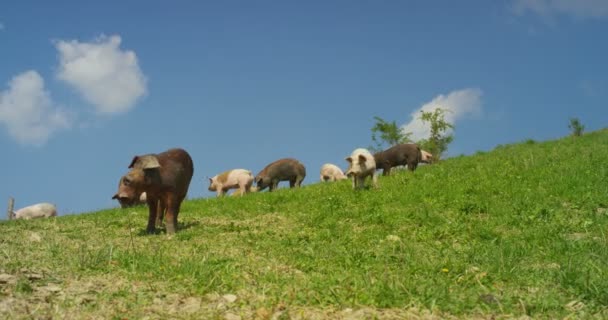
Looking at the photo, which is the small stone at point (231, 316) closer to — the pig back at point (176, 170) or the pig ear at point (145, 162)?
the pig ear at point (145, 162)

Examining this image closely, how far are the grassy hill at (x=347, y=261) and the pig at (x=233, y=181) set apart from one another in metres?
17.3

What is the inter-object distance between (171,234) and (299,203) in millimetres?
5813

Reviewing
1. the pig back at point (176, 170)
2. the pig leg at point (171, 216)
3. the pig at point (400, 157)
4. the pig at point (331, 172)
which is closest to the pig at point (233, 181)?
the pig at point (331, 172)

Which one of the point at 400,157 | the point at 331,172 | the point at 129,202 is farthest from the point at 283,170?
the point at 129,202

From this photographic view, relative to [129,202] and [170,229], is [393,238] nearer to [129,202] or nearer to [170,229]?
[170,229]

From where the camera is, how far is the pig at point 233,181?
3284 centimetres

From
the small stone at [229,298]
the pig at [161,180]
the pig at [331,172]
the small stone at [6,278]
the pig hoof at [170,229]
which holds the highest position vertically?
the pig at [331,172]

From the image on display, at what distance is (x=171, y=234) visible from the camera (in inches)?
448

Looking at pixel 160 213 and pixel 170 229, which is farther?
pixel 160 213

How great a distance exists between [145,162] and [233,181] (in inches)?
A: 876

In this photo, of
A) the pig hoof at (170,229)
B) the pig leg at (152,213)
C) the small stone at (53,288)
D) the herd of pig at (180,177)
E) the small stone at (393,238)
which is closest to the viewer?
the small stone at (53,288)

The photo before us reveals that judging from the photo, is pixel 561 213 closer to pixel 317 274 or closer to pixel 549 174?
pixel 549 174

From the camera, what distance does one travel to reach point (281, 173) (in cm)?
3030

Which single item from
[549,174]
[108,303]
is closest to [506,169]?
[549,174]
